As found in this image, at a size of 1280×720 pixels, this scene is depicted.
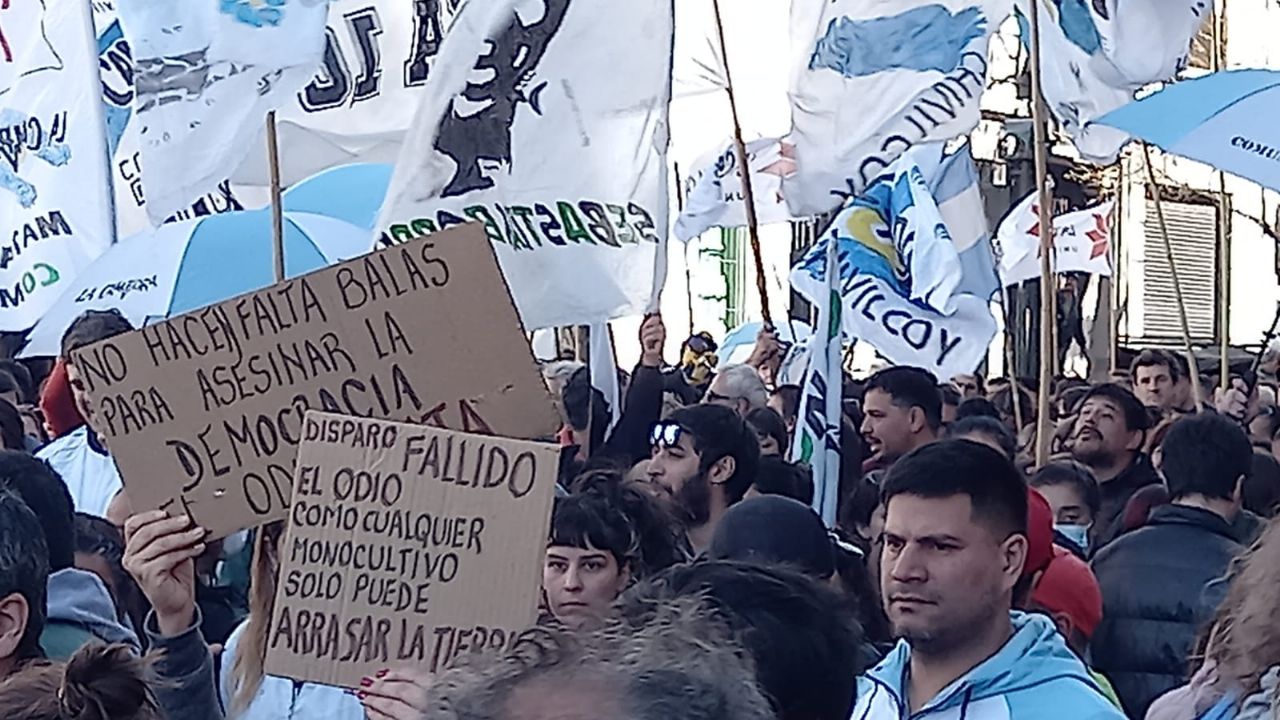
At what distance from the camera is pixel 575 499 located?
4.50 metres

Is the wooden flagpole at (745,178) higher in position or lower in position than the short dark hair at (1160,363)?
higher

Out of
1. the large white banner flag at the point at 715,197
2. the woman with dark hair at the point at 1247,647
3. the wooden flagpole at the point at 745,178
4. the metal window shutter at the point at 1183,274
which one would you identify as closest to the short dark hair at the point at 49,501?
the woman with dark hair at the point at 1247,647

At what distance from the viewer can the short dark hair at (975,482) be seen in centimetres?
412

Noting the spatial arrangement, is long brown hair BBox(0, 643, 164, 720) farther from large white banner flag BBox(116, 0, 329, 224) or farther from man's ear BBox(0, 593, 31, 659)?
large white banner flag BBox(116, 0, 329, 224)

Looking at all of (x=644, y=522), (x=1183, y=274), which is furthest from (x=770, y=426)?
(x=1183, y=274)

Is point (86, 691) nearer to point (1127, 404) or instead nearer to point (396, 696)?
point (396, 696)

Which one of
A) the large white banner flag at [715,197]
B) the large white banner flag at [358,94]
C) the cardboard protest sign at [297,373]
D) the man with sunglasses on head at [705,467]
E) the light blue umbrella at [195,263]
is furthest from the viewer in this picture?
the large white banner flag at [715,197]

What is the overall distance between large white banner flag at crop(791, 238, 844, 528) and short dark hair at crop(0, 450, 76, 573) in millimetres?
3209

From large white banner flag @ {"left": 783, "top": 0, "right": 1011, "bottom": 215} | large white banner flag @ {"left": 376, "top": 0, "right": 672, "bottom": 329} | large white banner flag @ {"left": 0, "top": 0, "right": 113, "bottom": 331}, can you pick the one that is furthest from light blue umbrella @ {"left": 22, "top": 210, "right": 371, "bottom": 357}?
large white banner flag @ {"left": 783, "top": 0, "right": 1011, "bottom": 215}

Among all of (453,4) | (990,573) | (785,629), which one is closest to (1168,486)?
(990,573)

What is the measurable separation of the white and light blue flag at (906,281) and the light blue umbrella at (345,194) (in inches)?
70.6

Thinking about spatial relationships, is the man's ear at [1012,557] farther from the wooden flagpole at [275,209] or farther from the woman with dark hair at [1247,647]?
the wooden flagpole at [275,209]

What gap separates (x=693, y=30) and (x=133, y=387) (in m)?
9.81

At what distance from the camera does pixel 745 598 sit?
3.27 meters
